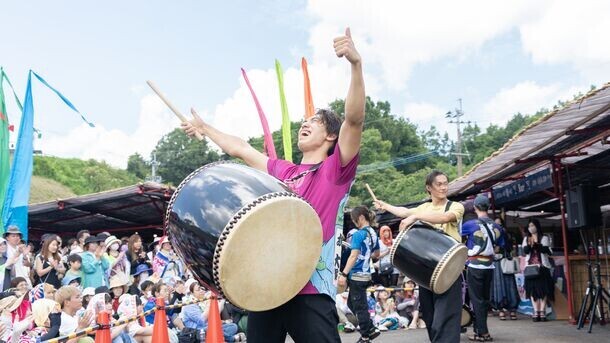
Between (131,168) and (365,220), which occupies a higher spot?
(131,168)

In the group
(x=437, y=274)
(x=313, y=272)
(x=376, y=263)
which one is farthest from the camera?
(x=376, y=263)

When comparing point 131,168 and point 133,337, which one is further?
point 131,168

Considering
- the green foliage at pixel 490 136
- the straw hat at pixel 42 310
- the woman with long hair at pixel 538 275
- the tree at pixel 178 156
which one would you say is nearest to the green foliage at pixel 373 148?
the green foliage at pixel 490 136

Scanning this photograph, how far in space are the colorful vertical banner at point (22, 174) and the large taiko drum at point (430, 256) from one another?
754cm

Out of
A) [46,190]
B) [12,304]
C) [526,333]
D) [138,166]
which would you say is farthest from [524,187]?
[138,166]

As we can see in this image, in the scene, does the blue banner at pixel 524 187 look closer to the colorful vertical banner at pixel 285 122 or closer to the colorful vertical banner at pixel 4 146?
the colorful vertical banner at pixel 285 122

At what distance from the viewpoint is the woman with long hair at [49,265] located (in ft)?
28.5

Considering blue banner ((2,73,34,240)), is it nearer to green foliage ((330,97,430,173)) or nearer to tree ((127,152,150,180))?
green foliage ((330,97,430,173))

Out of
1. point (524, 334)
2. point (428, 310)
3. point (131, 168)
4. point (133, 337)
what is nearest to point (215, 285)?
point (428, 310)

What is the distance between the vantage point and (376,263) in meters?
12.2

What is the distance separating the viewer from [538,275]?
982 cm

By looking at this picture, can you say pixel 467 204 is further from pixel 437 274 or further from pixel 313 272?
pixel 313 272

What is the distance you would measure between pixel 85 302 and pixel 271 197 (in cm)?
572

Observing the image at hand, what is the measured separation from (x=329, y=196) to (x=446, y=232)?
102 inches
